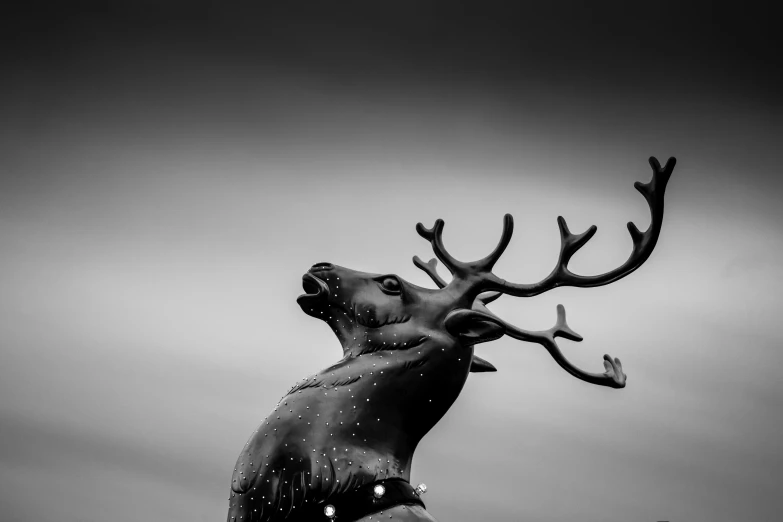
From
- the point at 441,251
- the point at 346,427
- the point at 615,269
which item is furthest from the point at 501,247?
the point at 346,427

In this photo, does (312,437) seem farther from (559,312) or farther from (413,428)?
(559,312)

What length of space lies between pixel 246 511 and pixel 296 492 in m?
0.26

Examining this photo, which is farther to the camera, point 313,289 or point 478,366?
point 478,366

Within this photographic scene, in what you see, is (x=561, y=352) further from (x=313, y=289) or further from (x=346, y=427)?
(x=313, y=289)

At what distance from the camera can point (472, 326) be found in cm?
510

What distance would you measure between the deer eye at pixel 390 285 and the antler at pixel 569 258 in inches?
11.3

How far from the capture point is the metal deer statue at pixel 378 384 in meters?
4.64

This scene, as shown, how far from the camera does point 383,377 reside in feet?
16.3

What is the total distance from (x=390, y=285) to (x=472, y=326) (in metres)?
0.50

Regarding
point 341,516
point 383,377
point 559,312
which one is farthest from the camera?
point 559,312

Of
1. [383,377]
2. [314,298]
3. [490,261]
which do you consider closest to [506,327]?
[490,261]

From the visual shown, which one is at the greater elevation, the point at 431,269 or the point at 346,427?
the point at 431,269

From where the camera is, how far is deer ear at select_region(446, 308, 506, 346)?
5.06 metres

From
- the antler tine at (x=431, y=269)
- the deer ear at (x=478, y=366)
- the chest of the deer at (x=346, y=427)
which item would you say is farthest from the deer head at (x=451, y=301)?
the antler tine at (x=431, y=269)
